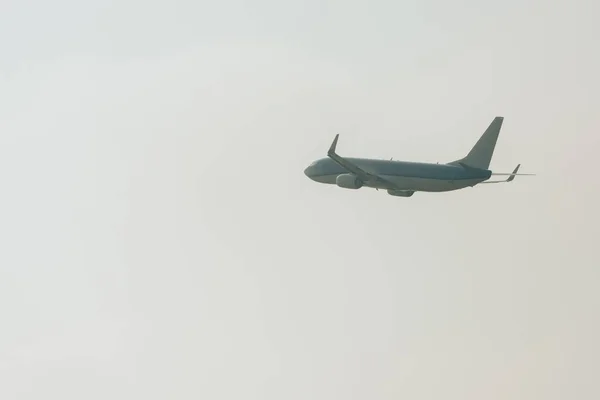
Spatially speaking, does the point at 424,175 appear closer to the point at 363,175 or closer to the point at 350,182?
the point at 363,175

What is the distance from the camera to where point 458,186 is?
6107 inches

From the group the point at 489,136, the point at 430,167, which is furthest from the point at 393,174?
the point at 489,136

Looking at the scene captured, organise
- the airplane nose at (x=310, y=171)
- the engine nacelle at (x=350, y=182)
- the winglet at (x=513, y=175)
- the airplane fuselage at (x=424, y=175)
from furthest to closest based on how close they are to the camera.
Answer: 1. the airplane nose at (x=310, y=171)
2. the engine nacelle at (x=350, y=182)
3. the airplane fuselage at (x=424, y=175)
4. the winglet at (x=513, y=175)

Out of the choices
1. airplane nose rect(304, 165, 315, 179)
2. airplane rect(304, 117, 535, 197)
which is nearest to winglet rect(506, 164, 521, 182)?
airplane rect(304, 117, 535, 197)

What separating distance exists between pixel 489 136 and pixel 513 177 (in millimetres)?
12740

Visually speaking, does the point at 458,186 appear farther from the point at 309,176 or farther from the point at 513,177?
the point at 309,176

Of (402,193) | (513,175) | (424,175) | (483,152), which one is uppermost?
(483,152)

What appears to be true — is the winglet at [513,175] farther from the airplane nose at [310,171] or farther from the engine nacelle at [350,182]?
the airplane nose at [310,171]

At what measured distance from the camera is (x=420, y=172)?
156250 millimetres

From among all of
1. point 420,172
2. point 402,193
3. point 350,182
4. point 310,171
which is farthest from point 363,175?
point 310,171

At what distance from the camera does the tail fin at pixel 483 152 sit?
159 metres

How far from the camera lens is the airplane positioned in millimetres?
155000

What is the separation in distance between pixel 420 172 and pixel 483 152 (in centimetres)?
1084

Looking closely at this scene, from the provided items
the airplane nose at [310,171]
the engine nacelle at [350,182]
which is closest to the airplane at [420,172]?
the engine nacelle at [350,182]
